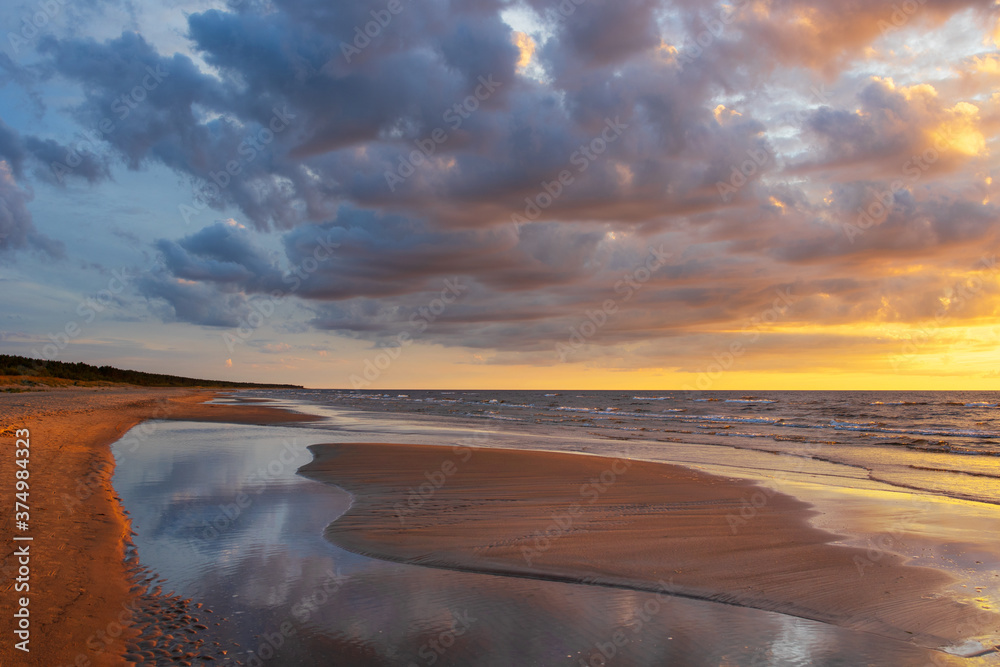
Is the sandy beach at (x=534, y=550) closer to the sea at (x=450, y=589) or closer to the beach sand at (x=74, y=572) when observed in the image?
the beach sand at (x=74, y=572)

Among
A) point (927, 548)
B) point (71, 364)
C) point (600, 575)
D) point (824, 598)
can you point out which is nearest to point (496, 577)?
point (600, 575)

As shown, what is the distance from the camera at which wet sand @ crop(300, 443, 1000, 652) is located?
266 inches

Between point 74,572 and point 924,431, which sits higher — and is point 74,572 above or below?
above

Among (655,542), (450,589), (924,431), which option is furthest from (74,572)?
(924,431)

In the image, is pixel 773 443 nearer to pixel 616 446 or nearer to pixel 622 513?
pixel 616 446

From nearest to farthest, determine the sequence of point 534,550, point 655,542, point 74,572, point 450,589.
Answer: point 74,572, point 450,589, point 534,550, point 655,542

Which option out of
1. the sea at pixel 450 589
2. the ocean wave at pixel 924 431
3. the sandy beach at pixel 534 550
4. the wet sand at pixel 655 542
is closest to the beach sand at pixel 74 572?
the sandy beach at pixel 534 550

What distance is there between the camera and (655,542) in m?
9.13

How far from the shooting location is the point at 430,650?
529 centimetres

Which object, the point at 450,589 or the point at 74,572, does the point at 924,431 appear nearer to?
the point at 450,589

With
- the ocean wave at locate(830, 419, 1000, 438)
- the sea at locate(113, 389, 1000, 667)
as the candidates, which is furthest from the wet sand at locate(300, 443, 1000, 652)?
the ocean wave at locate(830, 419, 1000, 438)

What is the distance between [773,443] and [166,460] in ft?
82.1

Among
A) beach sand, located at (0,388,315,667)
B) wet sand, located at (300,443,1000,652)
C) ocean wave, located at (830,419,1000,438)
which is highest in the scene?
beach sand, located at (0,388,315,667)

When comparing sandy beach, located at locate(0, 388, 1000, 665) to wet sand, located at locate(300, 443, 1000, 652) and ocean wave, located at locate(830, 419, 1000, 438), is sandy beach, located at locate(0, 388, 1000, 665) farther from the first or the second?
ocean wave, located at locate(830, 419, 1000, 438)
